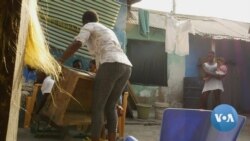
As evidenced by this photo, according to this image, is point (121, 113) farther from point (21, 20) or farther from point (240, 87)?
point (240, 87)

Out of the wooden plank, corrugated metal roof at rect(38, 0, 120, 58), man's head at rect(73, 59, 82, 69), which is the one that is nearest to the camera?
corrugated metal roof at rect(38, 0, 120, 58)

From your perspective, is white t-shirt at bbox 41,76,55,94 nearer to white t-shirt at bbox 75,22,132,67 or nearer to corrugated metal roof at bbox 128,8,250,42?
white t-shirt at bbox 75,22,132,67

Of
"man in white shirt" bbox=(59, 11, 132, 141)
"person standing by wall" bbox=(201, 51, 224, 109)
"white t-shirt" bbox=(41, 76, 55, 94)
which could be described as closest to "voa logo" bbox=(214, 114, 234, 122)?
"man in white shirt" bbox=(59, 11, 132, 141)

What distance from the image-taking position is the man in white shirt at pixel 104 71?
12.4 feet

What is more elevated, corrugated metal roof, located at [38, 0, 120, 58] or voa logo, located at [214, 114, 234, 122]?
corrugated metal roof, located at [38, 0, 120, 58]

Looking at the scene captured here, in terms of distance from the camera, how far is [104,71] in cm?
387

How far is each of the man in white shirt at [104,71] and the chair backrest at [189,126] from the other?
1.70 m

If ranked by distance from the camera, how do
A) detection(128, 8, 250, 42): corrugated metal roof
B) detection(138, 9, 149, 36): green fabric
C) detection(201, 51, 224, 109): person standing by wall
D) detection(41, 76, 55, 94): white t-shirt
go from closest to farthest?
detection(41, 76, 55, 94): white t-shirt
detection(201, 51, 224, 109): person standing by wall
detection(138, 9, 149, 36): green fabric
detection(128, 8, 250, 42): corrugated metal roof

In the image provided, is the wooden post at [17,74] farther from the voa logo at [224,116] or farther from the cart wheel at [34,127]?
the cart wheel at [34,127]

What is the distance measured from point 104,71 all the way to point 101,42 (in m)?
0.37

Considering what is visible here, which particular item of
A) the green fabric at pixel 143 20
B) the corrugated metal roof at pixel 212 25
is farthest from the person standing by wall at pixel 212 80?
the corrugated metal roof at pixel 212 25

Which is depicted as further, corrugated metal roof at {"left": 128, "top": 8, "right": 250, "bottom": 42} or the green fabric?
corrugated metal roof at {"left": 128, "top": 8, "right": 250, "bottom": 42}

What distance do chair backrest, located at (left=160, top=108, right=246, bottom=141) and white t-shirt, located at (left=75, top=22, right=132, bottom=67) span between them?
1824 mm

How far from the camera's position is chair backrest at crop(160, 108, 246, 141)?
6.96ft
